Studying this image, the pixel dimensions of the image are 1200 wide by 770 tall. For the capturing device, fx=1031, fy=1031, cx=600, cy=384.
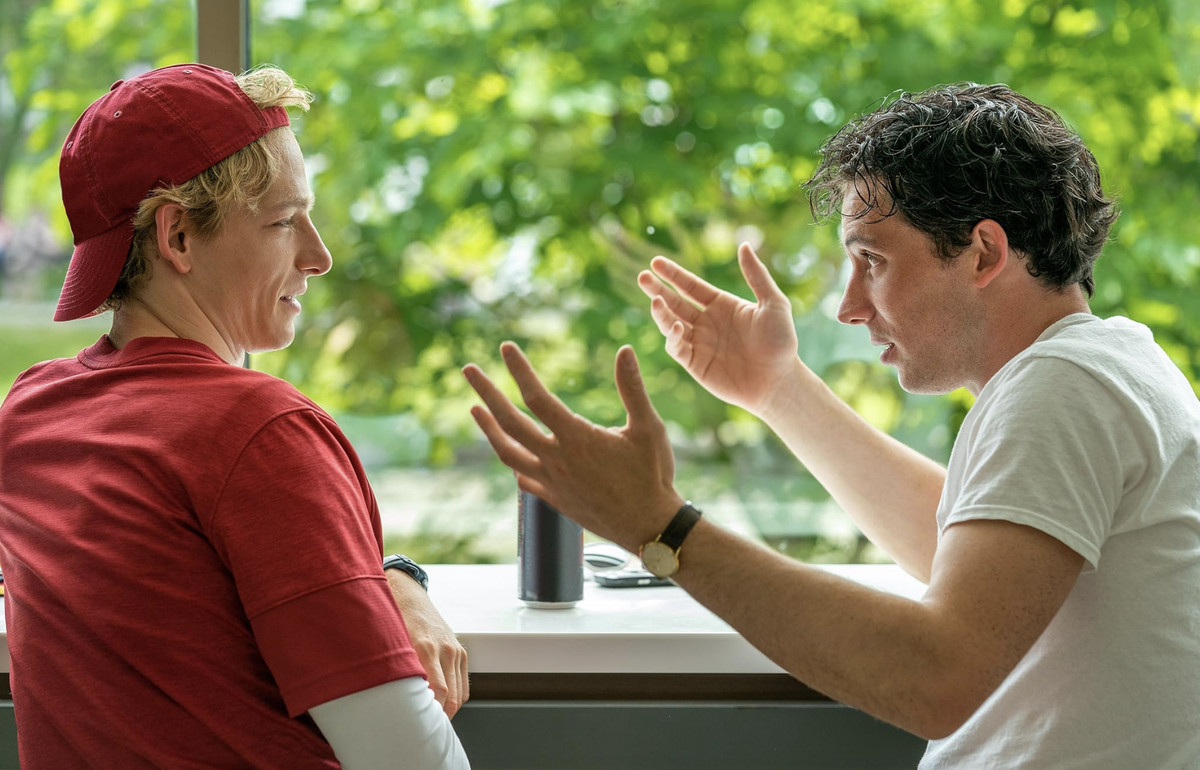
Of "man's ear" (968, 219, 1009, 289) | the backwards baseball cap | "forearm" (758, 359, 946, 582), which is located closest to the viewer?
the backwards baseball cap

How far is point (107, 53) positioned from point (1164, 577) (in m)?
3.24

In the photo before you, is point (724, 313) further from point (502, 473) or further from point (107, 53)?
point (107, 53)

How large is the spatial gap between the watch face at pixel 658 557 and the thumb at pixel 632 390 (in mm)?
113

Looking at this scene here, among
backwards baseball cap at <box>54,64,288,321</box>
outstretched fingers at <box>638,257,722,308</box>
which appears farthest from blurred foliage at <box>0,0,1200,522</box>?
backwards baseball cap at <box>54,64,288,321</box>

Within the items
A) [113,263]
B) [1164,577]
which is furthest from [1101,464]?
[113,263]

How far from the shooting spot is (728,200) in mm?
3391

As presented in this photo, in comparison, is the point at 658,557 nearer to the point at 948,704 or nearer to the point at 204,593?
the point at 948,704

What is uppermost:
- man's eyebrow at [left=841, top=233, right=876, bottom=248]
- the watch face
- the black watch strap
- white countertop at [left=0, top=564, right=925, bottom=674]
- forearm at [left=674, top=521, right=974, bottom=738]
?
man's eyebrow at [left=841, top=233, right=876, bottom=248]

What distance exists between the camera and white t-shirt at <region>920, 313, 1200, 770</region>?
39.3 inches

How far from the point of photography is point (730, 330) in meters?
1.66

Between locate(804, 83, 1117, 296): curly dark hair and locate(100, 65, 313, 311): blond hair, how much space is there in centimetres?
73

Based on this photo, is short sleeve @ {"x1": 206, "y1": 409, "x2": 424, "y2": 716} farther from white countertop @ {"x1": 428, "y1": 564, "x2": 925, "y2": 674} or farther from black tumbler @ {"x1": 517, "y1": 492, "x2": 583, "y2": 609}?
black tumbler @ {"x1": 517, "y1": 492, "x2": 583, "y2": 609}

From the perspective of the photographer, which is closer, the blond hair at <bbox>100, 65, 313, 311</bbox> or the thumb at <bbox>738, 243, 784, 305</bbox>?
the blond hair at <bbox>100, 65, 313, 311</bbox>

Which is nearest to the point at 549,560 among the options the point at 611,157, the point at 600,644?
the point at 600,644
